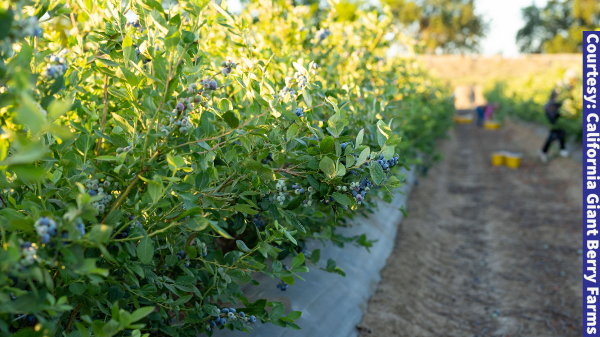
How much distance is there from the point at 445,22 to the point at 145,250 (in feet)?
201

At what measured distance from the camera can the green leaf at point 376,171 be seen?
146 centimetres

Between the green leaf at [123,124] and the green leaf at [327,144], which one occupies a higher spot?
the green leaf at [123,124]

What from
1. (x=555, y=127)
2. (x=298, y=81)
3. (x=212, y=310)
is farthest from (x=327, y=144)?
(x=555, y=127)

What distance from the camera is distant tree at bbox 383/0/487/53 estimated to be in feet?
181

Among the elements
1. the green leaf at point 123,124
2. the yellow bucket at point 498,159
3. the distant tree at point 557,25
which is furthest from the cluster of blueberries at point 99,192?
the distant tree at point 557,25

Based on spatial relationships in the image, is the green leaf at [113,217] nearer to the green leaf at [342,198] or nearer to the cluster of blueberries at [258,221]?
the green leaf at [342,198]

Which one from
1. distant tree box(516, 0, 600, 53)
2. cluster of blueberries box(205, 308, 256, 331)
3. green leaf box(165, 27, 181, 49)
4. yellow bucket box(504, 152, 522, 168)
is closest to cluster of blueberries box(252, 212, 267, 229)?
cluster of blueberries box(205, 308, 256, 331)

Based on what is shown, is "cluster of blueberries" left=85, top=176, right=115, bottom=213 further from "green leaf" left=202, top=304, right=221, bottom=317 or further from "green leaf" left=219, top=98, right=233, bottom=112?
"green leaf" left=202, top=304, right=221, bottom=317

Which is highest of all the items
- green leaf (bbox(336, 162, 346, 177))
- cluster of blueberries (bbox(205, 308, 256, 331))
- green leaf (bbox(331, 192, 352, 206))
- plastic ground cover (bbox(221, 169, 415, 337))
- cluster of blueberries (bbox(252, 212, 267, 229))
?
green leaf (bbox(336, 162, 346, 177))

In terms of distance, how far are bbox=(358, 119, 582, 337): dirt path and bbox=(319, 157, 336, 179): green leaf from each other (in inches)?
70.1

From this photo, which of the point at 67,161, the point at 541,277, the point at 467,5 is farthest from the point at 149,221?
the point at 467,5

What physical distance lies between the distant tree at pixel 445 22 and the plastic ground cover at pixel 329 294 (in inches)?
2172

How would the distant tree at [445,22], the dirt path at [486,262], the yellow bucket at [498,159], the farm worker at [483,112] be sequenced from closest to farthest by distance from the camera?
1. the dirt path at [486,262]
2. the yellow bucket at [498,159]
3. the farm worker at [483,112]
4. the distant tree at [445,22]

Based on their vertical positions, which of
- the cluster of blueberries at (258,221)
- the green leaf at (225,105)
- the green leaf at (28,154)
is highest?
the green leaf at (28,154)
